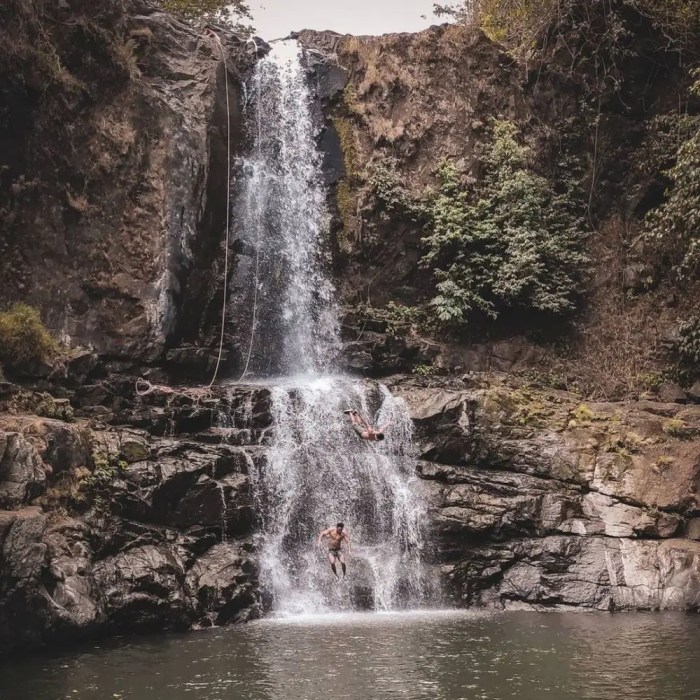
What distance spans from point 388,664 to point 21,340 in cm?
1069

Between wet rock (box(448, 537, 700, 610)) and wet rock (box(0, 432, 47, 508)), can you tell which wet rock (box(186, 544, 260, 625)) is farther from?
wet rock (box(448, 537, 700, 610))

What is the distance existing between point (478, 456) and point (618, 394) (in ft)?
18.1

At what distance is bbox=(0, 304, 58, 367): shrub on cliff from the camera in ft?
56.4

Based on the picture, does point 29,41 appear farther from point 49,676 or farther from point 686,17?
point 686,17

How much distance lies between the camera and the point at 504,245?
24.1 meters

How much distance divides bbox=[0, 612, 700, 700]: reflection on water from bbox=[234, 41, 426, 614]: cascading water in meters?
1.84

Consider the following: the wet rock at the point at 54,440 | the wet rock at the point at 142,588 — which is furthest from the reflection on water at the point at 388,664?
the wet rock at the point at 54,440

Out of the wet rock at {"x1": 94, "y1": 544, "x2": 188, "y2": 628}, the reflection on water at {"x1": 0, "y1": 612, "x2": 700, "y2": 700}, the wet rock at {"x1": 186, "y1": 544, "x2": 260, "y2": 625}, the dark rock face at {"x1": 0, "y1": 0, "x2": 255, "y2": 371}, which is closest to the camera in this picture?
the reflection on water at {"x1": 0, "y1": 612, "x2": 700, "y2": 700}

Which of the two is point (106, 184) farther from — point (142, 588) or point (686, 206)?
point (686, 206)

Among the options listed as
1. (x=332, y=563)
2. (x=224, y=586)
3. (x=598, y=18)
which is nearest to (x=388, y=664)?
(x=332, y=563)

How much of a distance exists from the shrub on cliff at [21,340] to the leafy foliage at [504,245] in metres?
10.9

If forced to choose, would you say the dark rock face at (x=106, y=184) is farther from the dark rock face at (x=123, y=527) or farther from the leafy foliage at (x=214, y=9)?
the leafy foliage at (x=214, y=9)

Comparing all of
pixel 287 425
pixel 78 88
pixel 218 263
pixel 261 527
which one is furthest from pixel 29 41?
pixel 261 527

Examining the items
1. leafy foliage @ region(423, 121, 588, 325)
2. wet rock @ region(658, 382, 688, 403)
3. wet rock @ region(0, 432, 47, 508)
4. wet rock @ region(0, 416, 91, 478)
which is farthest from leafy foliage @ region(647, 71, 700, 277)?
wet rock @ region(0, 432, 47, 508)
